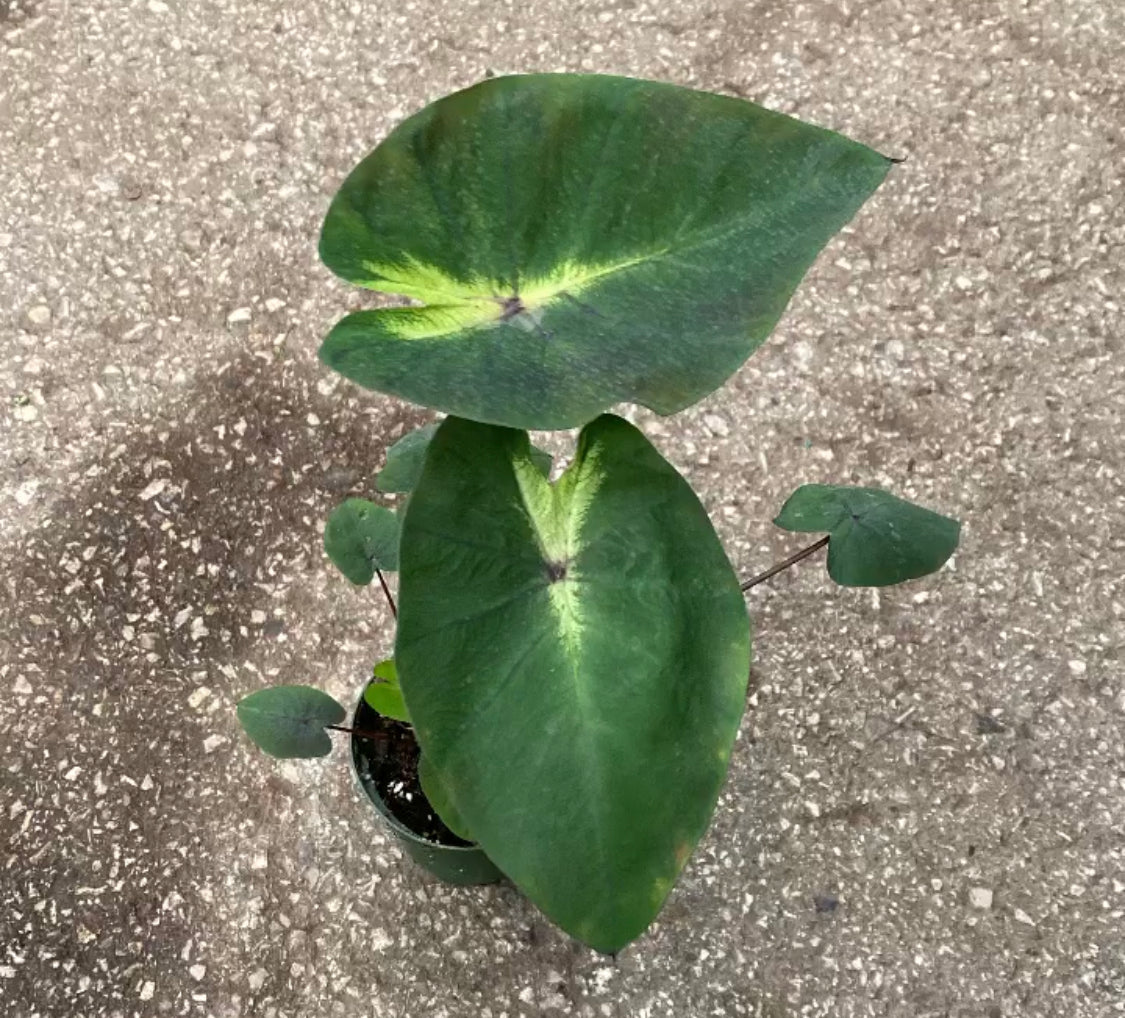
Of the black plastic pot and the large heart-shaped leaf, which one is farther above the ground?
the large heart-shaped leaf

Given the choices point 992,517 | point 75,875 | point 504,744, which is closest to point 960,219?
point 992,517

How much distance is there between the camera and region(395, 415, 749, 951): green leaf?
675 millimetres

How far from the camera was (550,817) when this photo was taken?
683 millimetres

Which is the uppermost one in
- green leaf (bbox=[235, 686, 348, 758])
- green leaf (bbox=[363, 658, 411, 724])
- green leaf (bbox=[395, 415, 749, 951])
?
green leaf (bbox=[395, 415, 749, 951])

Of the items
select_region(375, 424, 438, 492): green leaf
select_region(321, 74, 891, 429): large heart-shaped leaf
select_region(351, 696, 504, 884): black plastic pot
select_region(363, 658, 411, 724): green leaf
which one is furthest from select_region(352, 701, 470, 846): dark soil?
select_region(321, 74, 891, 429): large heart-shaped leaf

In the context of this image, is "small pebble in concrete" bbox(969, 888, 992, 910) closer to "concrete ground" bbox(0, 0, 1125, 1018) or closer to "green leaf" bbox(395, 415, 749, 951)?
"concrete ground" bbox(0, 0, 1125, 1018)

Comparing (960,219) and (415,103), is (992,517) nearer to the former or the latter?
(960,219)

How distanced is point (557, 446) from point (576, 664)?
903 millimetres

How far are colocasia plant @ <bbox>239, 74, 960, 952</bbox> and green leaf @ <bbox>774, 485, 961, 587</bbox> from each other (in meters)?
0.22

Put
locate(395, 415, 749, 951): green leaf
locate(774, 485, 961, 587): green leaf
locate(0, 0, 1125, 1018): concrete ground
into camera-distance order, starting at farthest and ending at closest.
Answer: locate(0, 0, 1125, 1018): concrete ground < locate(774, 485, 961, 587): green leaf < locate(395, 415, 749, 951): green leaf

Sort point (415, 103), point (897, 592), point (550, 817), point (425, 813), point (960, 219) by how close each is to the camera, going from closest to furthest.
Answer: point (550, 817) < point (425, 813) < point (897, 592) < point (960, 219) < point (415, 103)

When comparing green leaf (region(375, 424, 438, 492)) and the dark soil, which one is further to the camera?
the dark soil

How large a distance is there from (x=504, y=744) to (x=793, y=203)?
39 cm

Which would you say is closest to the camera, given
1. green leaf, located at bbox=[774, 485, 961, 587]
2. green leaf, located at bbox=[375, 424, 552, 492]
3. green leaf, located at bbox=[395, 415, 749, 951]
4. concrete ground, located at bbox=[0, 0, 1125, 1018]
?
green leaf, located at bbox=[395, 415, 749, 951]
